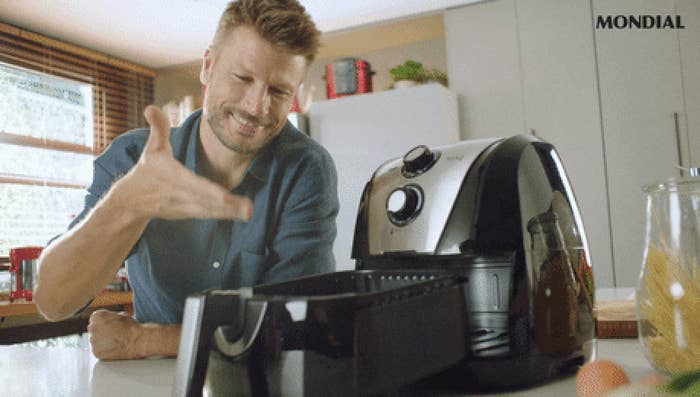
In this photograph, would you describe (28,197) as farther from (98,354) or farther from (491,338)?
(491,338)

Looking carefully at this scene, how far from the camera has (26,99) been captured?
750 mm

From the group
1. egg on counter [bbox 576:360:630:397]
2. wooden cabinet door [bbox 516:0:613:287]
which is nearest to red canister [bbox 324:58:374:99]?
wooden cabinet door [bbox 516:0:613:287]

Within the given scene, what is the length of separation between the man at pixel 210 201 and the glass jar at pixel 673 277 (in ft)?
1.08

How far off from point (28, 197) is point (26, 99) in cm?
13

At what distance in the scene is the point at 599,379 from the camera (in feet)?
1.19

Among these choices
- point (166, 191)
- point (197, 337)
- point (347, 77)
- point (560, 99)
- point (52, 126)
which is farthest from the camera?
point (560, 99)

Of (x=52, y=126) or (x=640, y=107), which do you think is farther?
(x=640, y=107)

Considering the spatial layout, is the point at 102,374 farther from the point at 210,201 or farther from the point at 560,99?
the point at 560,99

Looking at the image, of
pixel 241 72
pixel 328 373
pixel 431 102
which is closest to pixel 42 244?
pixel 241 72

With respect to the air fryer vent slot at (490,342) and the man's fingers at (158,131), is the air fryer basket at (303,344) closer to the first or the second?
the air fryer vent slot at (490,342)

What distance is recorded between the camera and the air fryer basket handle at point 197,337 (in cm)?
31

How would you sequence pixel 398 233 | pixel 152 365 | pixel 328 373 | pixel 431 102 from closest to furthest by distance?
pixel 328 373
pixel 398 233
pixel 152 365
pixel 431 102

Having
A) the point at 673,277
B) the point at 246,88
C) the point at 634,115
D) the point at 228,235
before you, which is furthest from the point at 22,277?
the point at 634,115

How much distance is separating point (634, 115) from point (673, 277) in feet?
6.03
